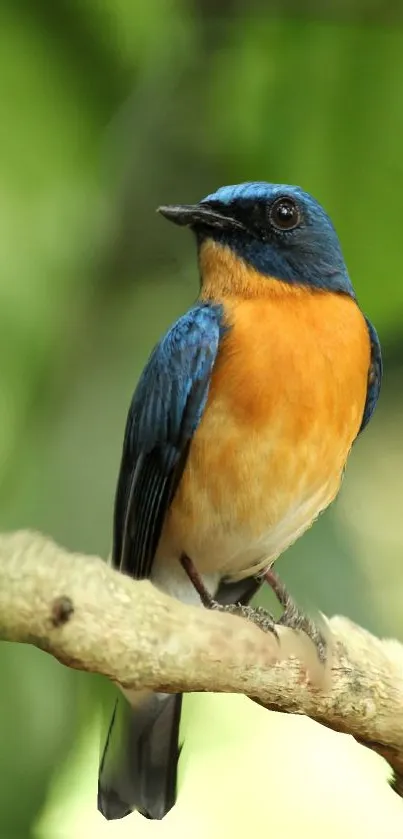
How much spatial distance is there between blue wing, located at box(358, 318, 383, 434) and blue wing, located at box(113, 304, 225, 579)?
16 centimetres

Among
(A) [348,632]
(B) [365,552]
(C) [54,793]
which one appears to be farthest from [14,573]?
(B) [365,552]

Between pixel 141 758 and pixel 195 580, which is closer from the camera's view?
pixel 141 758

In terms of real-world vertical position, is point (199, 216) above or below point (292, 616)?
above

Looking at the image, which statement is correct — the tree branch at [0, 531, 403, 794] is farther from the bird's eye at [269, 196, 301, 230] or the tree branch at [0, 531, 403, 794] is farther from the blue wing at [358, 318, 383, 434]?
the bird's eye at [269, 196, 301, 230]

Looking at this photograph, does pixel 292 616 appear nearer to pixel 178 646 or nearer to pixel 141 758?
pixel 141 758

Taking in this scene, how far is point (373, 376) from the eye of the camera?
1159 millimetres

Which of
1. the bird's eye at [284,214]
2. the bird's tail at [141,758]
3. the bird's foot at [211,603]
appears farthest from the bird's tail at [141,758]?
the bird's eye at [284,214]

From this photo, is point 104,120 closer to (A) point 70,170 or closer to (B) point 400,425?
(A) point 70,170

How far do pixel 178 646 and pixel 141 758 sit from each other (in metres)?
0.36

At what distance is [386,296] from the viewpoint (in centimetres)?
110

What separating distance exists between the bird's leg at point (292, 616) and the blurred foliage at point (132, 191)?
21mm

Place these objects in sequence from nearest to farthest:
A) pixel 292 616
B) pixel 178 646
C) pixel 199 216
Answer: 1. pixel 178 646
2. pixel 199 216
3. pixel 292 616

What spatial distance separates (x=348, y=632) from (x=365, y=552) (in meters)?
0.14

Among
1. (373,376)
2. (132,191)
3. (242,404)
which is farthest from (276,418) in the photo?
(132,191)
